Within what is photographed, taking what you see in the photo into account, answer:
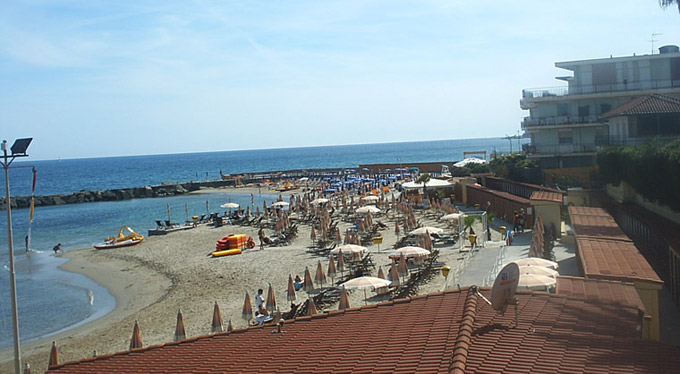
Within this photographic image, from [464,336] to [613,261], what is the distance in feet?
20.4

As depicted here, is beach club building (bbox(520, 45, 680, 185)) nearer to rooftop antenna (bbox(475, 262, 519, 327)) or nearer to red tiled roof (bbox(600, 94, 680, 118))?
red tiled roof (bbox(600, 94, 680, 118))

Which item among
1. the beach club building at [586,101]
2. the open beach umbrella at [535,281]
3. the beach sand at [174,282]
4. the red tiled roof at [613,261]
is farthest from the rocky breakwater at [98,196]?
the open beach umbrella at [535,281]

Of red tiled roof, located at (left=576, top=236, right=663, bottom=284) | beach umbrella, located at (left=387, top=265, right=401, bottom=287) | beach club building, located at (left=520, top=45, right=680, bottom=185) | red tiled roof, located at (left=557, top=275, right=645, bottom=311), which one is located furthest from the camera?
beach club building, located at (left=520, top=45, right=680, bottom=185)

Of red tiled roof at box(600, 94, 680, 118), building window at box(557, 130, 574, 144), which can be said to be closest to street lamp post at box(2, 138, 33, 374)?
red tiled roof at box(600, 94, 680, 118)

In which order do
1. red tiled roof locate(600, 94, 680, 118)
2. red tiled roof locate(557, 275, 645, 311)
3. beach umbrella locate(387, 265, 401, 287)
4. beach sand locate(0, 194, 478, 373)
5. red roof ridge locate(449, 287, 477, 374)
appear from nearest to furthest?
red roof ridge locate(449, 287, 477, 374) < red tiled roof locate(557, 275, 645, 311) < beach sand locate(0, 194, 478, 373) < beach umbrella locate(387, 265, 401, 287) < red tiled roof locate(600, 94, 680, 118)

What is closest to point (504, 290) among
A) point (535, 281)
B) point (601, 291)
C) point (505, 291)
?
point (505, 291)

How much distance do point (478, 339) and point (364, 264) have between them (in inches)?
622

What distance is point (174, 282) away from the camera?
2619cm

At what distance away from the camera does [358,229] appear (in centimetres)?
3278

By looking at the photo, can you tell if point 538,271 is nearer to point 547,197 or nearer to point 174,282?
point 547,197

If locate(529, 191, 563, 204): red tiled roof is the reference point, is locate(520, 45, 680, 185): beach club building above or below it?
above

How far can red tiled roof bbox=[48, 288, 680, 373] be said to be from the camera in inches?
238

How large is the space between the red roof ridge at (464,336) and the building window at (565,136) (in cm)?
3924

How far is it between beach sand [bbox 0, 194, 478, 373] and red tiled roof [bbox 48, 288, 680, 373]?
876 centimetres
